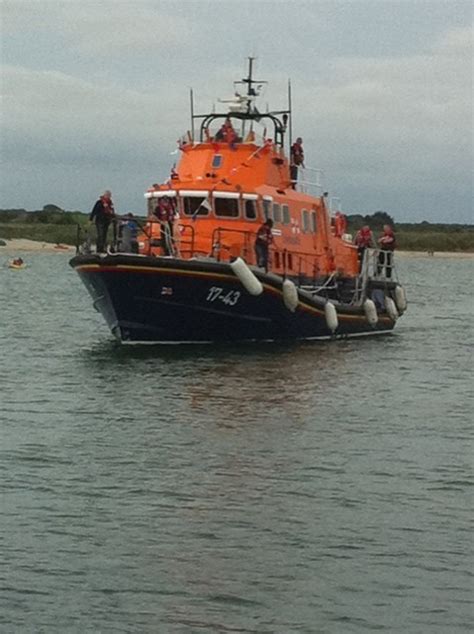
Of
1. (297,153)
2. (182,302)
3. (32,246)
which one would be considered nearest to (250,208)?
(182,302)

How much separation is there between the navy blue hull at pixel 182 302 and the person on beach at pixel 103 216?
0.51 meters

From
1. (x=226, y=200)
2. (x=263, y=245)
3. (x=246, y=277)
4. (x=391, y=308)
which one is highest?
(x=226, y=200)

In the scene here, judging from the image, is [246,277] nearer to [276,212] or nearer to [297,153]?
[276,212]

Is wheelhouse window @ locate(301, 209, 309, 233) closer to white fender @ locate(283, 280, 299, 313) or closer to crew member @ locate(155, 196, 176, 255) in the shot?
white fender @ locate(283, 280, 299, 313)

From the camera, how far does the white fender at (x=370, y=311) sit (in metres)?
27.2

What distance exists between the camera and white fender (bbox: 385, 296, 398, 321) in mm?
29016


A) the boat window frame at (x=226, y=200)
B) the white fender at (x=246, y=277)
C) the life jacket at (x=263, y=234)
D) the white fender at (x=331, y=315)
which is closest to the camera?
the white fender at (x=246, y=277)

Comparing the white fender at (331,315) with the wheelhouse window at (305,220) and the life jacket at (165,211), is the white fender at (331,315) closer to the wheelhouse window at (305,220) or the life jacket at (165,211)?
the wheelhouse window at (305,220)

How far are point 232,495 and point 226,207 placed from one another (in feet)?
41.4

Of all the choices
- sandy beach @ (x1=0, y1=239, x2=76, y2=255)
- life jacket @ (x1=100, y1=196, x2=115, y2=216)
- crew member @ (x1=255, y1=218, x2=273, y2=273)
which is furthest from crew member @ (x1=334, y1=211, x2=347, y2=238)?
sandy beach @ (x1=0, y1=239, x2=76, y2=255)

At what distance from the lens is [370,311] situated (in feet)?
89.7

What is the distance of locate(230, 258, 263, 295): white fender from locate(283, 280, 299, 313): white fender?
0.84m

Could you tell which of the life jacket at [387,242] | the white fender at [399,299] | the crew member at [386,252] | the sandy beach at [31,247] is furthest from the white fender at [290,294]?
the sandy beach at [31,247]

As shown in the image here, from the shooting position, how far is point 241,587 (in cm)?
943
